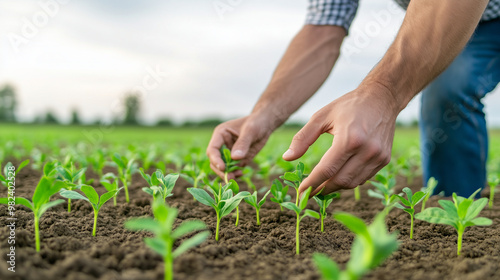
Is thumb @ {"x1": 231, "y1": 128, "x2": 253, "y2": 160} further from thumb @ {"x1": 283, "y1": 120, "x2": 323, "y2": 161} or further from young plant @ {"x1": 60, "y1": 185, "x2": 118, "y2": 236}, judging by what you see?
young plant @ {"x1": 60, "y1": 185, "x2": 118, "y2": 236}

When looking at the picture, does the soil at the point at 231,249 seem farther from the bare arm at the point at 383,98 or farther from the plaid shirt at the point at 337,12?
the plaid shirt at the point at 337,12

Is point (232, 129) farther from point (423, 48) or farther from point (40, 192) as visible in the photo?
point (40, 192)

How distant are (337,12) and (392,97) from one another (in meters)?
1.65

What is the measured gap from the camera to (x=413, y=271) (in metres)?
1.46

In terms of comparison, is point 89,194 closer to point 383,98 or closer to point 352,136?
point 352,136

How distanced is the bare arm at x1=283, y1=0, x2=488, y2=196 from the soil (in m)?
0.35

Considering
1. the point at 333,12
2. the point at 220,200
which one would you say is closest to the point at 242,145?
the point at 220,200

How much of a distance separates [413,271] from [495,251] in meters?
0.57

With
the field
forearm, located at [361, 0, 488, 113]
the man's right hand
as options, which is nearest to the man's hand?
forearm, located at [361, 0, 488, 113]

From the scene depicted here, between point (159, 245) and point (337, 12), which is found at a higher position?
point (337, 12)

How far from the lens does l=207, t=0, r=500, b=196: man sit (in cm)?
182

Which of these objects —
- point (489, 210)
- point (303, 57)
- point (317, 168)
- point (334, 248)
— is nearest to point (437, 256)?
point (334, 248)

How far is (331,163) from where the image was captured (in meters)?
Answer: 1.78

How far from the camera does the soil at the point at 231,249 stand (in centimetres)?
130
